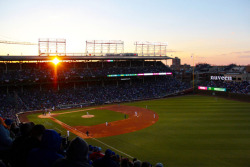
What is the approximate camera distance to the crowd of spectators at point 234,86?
174 feet

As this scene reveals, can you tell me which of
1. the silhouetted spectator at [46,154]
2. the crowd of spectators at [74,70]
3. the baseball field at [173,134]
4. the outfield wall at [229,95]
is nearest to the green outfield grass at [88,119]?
the baseball field at [173,134]

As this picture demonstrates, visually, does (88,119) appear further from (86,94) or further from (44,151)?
(44,151)

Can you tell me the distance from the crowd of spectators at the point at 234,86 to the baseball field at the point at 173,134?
17.8 metres

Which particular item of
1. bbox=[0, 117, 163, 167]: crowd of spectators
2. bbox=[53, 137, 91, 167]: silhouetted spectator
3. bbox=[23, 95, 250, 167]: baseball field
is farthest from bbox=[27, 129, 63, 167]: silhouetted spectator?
bbox=[23, 95, 250, 167]: baseball field

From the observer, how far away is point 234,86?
56.6 m

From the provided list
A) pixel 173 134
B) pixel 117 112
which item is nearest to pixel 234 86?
pixel 117 112

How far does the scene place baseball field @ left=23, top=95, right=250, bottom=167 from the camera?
17.5m

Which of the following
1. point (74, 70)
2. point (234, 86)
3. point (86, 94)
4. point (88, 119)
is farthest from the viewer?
point (74, 70)

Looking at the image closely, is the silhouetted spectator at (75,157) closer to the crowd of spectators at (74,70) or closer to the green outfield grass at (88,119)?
the green outfield grass at (88,119)

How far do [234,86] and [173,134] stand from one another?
4117cm

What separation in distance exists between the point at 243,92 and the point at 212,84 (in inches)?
421

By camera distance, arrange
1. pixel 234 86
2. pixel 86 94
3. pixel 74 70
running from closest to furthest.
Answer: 1. pixel 86 94
2. pixel 234 86
3. pixel 74 70

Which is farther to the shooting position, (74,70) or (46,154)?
(74,70)

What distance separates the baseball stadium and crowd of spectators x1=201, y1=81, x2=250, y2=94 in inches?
9.2
